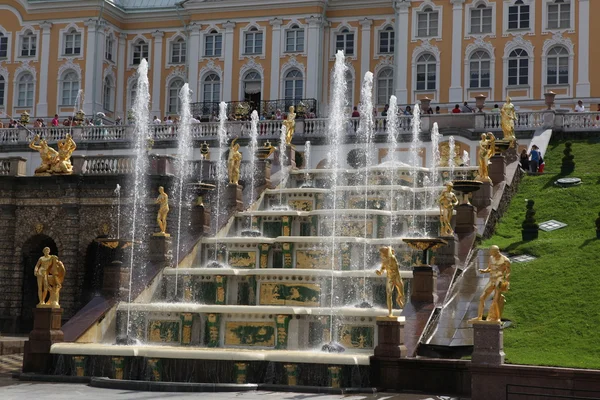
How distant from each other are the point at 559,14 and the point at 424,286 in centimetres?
4182

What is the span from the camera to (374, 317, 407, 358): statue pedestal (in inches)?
843

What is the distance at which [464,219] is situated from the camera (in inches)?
1155

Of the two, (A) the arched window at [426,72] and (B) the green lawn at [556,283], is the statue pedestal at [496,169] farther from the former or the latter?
(A) the arched window at [426,72]

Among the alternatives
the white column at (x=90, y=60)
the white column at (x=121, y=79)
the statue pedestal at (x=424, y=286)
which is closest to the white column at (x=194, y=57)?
→ the white column at (x=121, y=79)

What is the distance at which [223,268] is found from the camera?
94.1ft

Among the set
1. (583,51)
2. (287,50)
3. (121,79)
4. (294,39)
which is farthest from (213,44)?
(583,51)

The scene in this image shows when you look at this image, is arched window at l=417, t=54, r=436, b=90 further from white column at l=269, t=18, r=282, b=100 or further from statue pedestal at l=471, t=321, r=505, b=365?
statue pedestal at l=471, t=321, r=505, b=365

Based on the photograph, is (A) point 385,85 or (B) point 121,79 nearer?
(A) point 385,85

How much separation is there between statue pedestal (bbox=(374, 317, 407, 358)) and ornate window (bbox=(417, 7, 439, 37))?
4465cm

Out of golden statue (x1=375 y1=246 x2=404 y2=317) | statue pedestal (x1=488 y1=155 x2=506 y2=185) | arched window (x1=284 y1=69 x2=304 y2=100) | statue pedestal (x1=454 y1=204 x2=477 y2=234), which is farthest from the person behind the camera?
arched window (x1=284 y1=69 x2=304 y2=100)

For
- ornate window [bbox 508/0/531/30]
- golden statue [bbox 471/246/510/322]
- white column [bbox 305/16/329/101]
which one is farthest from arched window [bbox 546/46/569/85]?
golden statue [bbox 471/246/510/322]

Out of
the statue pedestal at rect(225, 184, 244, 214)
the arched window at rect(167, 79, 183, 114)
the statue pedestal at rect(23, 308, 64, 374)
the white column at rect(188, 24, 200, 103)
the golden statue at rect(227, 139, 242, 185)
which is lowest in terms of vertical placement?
the statue pedestal at rect(23, 308, 64, 374)

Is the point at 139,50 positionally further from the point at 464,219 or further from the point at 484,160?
the point at 464,219

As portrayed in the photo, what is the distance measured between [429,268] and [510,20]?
136 ft
